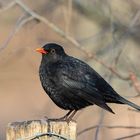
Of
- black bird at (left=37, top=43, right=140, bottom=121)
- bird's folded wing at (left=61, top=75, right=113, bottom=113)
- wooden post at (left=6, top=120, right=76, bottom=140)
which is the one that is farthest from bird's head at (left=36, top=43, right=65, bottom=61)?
wooden post at (left=6, top=120, right=76, bottom=140)

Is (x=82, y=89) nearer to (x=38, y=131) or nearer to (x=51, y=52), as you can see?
(x=51, y=52)

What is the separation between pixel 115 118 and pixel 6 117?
5245mm

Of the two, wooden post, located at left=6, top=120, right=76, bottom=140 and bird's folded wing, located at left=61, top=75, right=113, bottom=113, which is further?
bird's folded wing, located at left=61, top=75, right=113, bottom=113

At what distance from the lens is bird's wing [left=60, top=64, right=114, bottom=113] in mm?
7840

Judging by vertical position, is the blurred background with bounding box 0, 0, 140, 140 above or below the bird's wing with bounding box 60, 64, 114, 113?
above

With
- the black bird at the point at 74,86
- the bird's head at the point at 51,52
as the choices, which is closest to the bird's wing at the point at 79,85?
the black bird at the point at 74,86

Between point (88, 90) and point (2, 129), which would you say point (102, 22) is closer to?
point (88, 90)

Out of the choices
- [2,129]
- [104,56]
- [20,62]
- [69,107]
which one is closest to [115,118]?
[104,56]

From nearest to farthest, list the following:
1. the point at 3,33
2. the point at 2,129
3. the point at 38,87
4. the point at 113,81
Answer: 1. the point at 113,81
2. the point at 2,129
3. the point at 38,87
4. the point at 3,33

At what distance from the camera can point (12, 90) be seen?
1769 cm

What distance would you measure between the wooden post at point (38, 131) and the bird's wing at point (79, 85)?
1.97 m

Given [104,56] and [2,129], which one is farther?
[2,129]

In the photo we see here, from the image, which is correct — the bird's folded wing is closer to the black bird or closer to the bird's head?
the black bird

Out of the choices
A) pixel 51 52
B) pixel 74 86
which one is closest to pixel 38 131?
pixel 74 86
